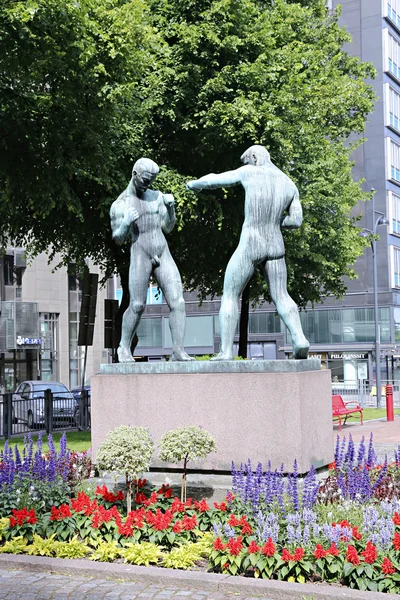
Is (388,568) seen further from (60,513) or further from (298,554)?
(60,513)

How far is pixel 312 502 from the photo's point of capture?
7035mm

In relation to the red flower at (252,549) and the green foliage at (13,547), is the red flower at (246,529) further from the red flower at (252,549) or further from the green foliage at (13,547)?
the green foliage at (13,547)

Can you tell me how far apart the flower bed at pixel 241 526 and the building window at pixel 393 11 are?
155ft

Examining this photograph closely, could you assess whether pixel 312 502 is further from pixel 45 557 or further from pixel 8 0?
pixel 8 0

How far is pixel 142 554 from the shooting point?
6.70 metres

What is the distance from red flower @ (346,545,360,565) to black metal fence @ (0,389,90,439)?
48.4 feet

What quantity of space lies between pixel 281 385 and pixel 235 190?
1348cm

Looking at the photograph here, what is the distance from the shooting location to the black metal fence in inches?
805

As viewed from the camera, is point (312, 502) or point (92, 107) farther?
point (92, 107)

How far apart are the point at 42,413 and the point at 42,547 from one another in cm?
1486

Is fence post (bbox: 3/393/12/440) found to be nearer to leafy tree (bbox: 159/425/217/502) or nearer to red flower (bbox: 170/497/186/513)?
leafy tree (bbox: 159/425/217/502)

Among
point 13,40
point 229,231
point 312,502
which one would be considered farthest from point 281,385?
point 229,231

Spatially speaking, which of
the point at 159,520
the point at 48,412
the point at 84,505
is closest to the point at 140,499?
the point at 84,505

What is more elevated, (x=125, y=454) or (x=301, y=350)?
(x=301, y=350)
